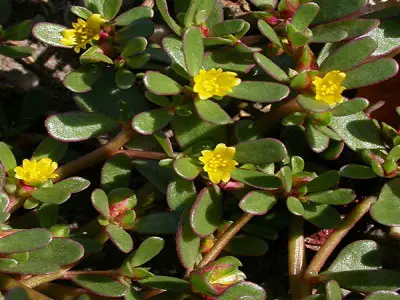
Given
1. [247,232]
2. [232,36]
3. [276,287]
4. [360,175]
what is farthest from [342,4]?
[276,287]

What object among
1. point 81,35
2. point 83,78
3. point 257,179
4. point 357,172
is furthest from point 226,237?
point 81,35

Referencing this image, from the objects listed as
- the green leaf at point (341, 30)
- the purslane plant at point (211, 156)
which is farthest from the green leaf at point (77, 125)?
the green leaf at point (341, 30)

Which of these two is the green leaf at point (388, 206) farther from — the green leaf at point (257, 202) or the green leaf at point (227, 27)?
the green leaf at point (227, 27)

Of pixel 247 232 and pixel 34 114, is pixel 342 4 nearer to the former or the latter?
pixel 247 232

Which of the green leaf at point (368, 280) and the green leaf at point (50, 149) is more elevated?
the green leaf at point (50, 149)

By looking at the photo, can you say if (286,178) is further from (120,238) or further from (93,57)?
(93,57)

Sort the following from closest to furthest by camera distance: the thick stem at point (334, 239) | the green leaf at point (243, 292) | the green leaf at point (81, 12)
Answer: the green leaf at point (243, 292)
the thick stem at point (334, 239)
the green leaf at point (81, 12)
